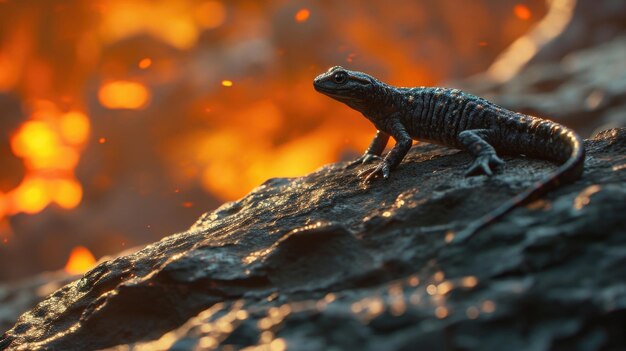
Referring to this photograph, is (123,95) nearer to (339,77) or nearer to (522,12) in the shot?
(339,77)

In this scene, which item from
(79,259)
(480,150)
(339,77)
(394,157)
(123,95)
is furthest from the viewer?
(79,259)

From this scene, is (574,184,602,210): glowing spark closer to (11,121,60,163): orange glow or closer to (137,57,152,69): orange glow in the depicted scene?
(137,57,152,69): orange glow

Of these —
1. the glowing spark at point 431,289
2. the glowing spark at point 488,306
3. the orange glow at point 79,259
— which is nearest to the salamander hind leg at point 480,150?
the glowing spark at point 431,289

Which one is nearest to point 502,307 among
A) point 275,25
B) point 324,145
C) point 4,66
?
point 324,145

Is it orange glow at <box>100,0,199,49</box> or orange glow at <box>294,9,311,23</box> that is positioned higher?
orange glow at <box>100,0,199,49</box>

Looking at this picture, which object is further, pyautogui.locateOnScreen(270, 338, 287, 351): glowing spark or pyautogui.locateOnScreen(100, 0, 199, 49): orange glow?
pyautogui.locateOnScreen(100, 0, 199, 49): orange glow

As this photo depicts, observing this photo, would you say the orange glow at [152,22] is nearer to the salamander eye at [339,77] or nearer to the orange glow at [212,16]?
the orange glow at [212,16]

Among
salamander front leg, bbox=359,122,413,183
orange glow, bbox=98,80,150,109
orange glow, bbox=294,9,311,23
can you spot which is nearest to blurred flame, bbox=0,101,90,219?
orange glow, bbox=98,80,150,109

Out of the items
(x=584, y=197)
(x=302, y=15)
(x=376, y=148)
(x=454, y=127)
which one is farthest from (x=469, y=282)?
(x=302, y=15)
